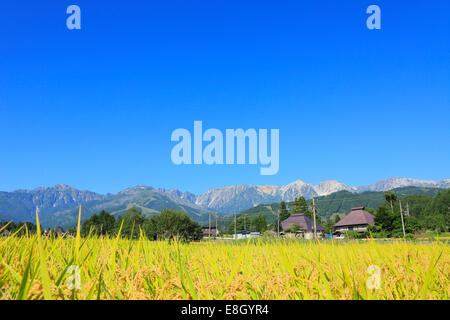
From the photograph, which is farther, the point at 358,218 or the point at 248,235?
the point at 248,235

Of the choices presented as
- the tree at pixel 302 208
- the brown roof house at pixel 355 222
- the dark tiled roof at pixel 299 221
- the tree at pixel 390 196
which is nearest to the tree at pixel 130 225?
the tree at pixel 390 196

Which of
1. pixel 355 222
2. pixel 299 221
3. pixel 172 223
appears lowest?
pixel 299 221

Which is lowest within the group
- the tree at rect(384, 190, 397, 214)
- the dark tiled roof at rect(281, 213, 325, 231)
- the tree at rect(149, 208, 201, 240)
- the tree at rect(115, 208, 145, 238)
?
the dark tiled roof at rect(281, 213, 325, 231)

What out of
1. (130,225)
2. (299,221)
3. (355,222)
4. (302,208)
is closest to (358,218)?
(355,222)

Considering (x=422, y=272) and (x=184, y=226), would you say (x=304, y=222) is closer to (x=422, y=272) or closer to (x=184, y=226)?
(x=184, y=226)

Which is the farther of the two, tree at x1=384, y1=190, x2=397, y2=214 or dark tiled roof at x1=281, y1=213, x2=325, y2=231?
dark tiled roof at x1=281, y1=213, x2=325, y2=231

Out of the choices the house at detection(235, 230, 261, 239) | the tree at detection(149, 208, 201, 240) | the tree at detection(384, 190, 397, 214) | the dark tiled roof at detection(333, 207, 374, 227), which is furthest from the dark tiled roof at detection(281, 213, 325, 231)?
the tree at detection(149, 208, 201, 240)

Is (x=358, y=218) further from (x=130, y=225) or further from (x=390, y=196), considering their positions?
(x=130, y=225)

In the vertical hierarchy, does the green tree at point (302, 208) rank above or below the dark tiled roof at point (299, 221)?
above

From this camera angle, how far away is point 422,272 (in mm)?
3109

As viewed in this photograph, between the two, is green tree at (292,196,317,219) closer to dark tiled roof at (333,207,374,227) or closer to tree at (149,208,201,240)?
dark tiled roof at (333,207,374,227)

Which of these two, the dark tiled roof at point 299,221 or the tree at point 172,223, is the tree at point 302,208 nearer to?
the dark tiled roof at point 299,221

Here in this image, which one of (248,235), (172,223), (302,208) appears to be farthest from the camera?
(302,208)

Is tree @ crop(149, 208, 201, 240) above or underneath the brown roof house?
above
